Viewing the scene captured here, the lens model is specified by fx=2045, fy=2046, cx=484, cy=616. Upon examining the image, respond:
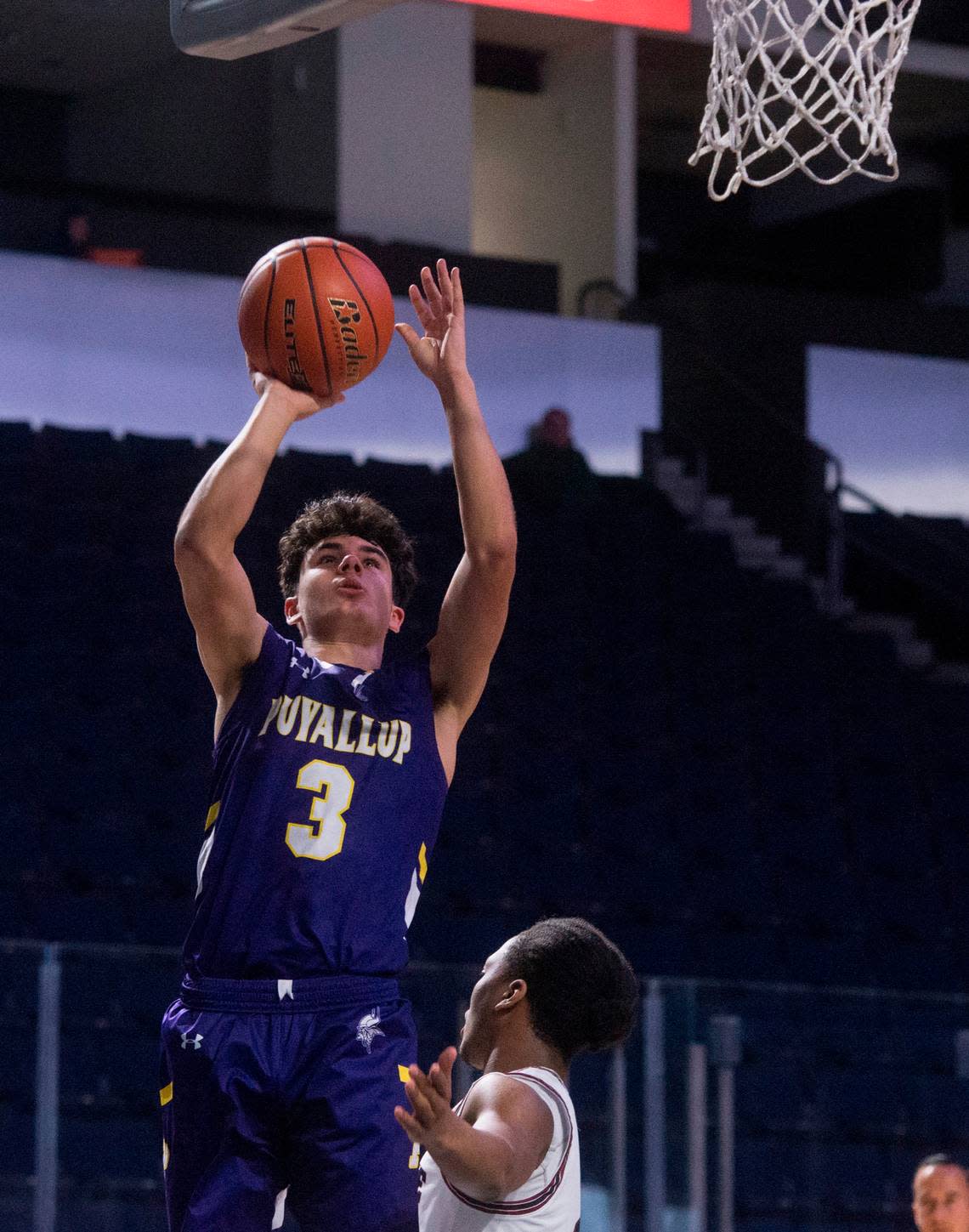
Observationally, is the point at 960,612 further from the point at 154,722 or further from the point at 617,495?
the point at 154,722

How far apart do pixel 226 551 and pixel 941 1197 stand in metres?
3.26

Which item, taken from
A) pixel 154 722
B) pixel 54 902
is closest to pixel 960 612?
pixel 154 722

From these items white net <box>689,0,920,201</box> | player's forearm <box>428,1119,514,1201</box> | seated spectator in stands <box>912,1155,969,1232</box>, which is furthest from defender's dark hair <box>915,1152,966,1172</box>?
player's forearm <box>428,1119,514,1201</box>

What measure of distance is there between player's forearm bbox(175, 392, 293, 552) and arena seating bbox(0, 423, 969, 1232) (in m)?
2.88

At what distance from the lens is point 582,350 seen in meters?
11.3

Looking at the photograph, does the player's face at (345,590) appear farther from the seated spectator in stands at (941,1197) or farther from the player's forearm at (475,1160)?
the seated spectator in stands at (941,1197)

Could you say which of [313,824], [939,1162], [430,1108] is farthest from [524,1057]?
[939,1162]

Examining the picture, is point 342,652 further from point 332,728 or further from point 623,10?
point 623,10

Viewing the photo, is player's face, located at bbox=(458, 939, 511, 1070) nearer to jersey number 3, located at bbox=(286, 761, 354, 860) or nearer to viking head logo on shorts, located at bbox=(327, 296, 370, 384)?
jersey number 3, located at bbox=(286, 761, 354, 860)

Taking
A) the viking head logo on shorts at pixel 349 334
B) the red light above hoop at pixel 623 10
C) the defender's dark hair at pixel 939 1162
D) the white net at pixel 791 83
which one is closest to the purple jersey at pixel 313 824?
the viking head logo on shorts at pixel 349 334

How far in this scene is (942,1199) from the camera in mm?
5324

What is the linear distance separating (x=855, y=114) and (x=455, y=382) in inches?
54.0

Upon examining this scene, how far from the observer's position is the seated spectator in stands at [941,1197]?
205 inches

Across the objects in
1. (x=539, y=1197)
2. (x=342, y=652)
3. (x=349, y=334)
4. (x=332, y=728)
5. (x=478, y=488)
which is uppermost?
(x=349, y=334)
